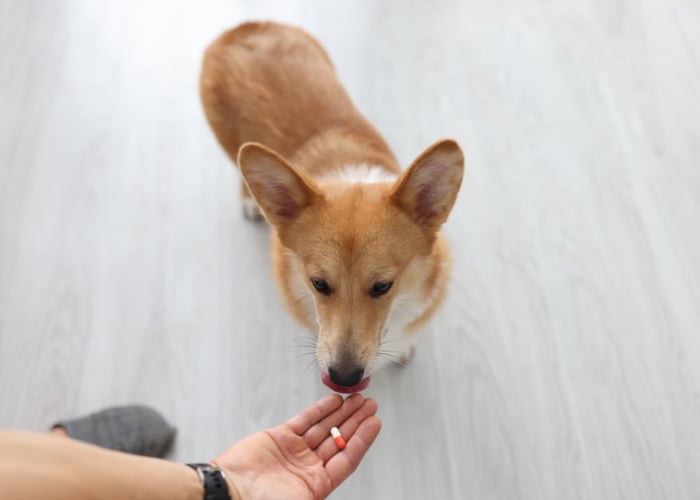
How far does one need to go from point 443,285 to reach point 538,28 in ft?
4.94

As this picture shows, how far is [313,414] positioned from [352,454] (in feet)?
0.45

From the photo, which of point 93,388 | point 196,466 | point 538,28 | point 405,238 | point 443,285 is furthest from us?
point 538,28

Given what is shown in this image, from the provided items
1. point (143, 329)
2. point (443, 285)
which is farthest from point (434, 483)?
point (143, 329)

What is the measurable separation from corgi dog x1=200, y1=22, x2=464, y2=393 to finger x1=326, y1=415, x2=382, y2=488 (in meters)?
0.10

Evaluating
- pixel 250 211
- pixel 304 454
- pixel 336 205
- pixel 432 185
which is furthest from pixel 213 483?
pixel 250 211

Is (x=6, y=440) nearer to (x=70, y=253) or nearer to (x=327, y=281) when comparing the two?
(x=327, y=281)

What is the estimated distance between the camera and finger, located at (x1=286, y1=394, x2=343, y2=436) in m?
1.43

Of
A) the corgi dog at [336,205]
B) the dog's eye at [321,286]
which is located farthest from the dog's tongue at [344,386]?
the dog's eye at [321,286]

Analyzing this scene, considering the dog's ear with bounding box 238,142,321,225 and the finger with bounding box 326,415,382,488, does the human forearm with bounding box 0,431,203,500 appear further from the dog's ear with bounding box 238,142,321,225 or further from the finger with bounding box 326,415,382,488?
the dog's ear with bounding box 238,142,321,225

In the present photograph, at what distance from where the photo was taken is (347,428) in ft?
4.69

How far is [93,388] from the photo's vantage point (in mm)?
1837

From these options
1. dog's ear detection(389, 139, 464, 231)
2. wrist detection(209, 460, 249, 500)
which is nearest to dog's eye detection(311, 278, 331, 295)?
dog's ear detection(389, 139, 464, 231)

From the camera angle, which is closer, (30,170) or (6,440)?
(6,440)

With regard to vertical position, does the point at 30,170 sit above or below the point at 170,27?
below
